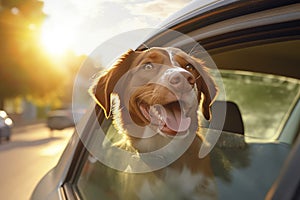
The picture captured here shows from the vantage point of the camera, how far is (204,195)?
1.59 meters

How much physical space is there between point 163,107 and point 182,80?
0.55 feet

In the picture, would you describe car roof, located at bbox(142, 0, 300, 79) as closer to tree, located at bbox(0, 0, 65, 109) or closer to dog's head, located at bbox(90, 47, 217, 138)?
dog's head, located at bbox(90, 47, 217, 138)

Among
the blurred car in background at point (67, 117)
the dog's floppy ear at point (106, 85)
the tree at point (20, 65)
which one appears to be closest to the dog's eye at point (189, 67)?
the dog's floppy ear at point (106, 85)

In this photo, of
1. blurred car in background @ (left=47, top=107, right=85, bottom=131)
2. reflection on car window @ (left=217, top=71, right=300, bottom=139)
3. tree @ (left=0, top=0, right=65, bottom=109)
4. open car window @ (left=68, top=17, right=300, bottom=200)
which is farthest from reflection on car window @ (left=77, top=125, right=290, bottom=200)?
tree @ (left=0, top=0, right=65, bottom=109)

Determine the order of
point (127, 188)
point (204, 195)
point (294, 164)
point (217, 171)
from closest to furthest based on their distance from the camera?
point (294, 164) < point (204, 195) < point (217, 171) < point (127, 188)

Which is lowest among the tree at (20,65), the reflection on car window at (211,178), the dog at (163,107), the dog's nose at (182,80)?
the tree at (20,65)

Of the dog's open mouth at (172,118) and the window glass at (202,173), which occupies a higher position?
the dog's open mouth at (172,118)

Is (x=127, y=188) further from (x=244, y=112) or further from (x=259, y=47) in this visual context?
(x=244, y=112)

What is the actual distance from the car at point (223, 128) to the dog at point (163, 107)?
0.06 feet

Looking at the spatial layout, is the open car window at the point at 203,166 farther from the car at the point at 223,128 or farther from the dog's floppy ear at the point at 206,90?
the dog's floppy ear at the point at 206,90

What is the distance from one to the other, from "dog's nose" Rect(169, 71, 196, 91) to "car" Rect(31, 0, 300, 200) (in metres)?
0.23

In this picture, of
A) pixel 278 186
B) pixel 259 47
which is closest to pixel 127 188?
pixel 259 47

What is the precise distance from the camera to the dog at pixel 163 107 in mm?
1509

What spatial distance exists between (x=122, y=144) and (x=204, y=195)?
55 cm
